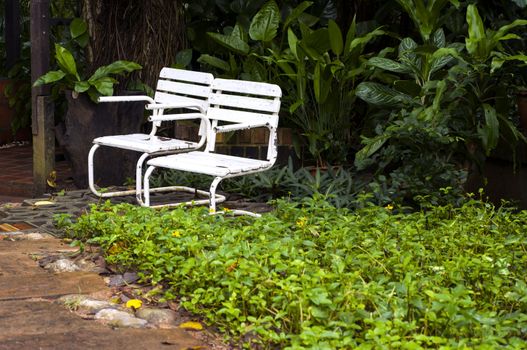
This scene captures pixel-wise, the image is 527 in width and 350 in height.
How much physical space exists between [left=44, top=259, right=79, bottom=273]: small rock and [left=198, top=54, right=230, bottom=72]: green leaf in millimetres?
2924

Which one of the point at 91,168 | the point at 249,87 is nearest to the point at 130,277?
the point at 249,87

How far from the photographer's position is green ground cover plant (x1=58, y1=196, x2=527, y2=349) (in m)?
3.34

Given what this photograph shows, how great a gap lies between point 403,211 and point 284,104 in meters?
1.57

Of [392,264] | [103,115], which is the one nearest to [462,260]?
[392,264]

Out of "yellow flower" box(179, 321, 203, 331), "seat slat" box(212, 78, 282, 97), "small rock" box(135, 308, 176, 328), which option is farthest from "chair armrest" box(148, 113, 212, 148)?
"yellow flower" box(179, 321, 203, 331)

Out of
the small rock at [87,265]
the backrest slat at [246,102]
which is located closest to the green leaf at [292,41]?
the backrest slat at [246,102]

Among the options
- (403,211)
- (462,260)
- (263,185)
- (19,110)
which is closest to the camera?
(462,260)

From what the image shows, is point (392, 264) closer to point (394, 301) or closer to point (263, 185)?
point (394, 301)

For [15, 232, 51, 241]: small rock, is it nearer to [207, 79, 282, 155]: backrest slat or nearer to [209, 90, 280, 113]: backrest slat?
[207, 79, 282, 155]: backrest slat

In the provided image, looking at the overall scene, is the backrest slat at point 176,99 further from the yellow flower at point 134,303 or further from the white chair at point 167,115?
the yellow flower at point 134,303

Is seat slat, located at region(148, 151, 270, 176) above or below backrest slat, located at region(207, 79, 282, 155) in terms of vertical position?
below

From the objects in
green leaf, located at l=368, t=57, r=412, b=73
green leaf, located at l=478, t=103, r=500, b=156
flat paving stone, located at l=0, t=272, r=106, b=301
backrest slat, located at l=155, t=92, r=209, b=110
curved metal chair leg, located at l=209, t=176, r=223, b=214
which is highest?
green leaf, located at l=368, t=57, r=412, b=73

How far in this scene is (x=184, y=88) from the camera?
6.36m

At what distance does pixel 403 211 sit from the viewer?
5898mm
